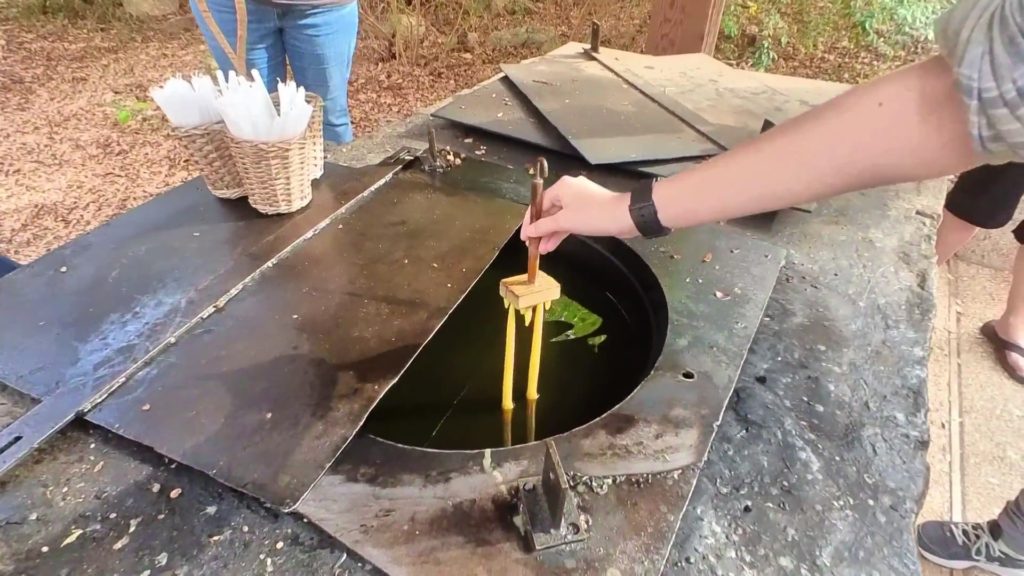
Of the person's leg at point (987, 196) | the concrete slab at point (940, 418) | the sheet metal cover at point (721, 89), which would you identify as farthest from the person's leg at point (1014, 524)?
the sheet metal cover at point (721, 89)

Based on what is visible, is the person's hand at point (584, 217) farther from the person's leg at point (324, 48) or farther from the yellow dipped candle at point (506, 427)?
the person's leg at point (324, 48)

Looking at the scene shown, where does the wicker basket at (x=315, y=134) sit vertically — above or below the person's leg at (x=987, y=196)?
above

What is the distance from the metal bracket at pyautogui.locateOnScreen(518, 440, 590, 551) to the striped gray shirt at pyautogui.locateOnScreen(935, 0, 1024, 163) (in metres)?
0.58

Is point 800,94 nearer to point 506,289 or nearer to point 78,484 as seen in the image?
point 506,289

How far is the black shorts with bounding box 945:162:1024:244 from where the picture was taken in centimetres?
204

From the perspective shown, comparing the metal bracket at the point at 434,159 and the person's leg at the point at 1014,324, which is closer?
the metal bracket at the point at 434,159

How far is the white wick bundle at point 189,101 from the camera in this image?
3.86 feet

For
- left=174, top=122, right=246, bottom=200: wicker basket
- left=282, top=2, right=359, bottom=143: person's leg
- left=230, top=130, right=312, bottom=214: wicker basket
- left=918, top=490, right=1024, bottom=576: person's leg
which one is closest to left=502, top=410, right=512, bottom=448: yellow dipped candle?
left=230, top=130, right=312, bottom=214: wicker basket

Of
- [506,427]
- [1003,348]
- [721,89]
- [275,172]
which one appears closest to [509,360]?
[506,427]

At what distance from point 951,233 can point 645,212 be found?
2.06m

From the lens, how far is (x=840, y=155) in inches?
30.5

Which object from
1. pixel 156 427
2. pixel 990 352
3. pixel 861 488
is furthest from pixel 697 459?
pixel 990 352

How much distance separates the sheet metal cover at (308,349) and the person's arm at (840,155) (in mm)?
393

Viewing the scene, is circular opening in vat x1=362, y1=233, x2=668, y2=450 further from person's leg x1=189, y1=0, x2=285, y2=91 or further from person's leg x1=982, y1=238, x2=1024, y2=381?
person's leg x1=982, y1=238, x2=1024, y2=381
